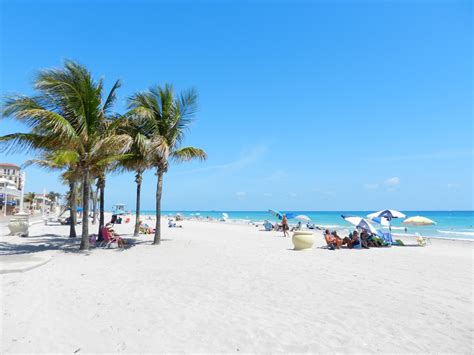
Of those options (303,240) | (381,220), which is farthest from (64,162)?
(381,220)

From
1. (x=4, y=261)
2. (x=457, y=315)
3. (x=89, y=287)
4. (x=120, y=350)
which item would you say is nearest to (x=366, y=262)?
(x=457, y=315)

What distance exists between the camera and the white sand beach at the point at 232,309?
3826 mm

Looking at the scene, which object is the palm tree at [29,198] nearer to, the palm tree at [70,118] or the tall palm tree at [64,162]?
the tall palm tree at [64,162]

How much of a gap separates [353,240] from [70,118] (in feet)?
41.3

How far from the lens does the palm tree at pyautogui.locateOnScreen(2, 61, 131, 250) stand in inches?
405

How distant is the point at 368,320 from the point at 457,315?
4.82 feet

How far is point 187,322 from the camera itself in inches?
176

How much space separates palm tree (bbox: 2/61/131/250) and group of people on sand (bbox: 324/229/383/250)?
9.39 meters

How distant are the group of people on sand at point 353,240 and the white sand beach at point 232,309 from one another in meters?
5.37

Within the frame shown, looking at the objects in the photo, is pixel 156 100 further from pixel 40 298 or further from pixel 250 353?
pixel 250 353

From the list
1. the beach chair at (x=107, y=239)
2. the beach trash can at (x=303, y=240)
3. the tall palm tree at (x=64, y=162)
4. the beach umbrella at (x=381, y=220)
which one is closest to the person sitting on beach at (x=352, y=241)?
the beach trash can at (x=303, y=240)

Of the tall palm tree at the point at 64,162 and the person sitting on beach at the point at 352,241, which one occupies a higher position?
the tall palm tree at the point at 64,162

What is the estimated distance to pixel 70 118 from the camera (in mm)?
11562

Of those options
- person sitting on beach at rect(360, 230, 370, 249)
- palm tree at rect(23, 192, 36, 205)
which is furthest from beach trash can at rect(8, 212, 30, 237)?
palm tree at rect(23, 192, 36, 205)
